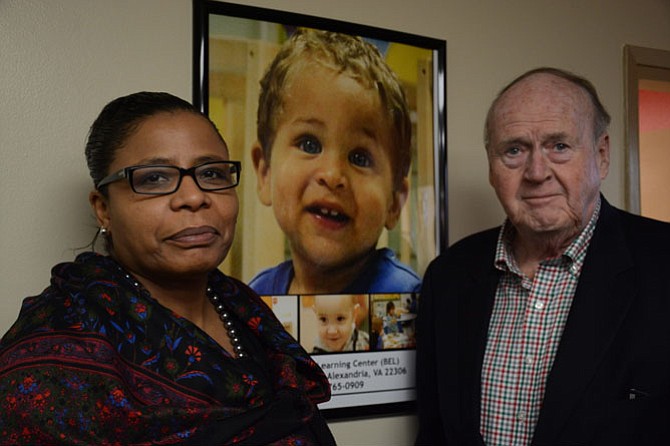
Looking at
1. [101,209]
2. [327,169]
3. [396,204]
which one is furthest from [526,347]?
[101,209]

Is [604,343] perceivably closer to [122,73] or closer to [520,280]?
[520,280]

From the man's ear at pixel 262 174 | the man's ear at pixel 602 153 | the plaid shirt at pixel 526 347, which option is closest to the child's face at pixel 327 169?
the man's ear at pixel 262 174

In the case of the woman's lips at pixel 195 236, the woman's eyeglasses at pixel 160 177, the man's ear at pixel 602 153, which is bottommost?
the woman's lips at pixel 195 236

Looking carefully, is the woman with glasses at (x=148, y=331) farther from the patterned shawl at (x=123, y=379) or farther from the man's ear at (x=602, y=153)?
the man's ear at (x=602, y=153)

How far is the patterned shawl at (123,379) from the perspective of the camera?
881 mm

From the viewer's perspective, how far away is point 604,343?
1367mm

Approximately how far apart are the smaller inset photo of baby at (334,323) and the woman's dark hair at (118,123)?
0.66 m

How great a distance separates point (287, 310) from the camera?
1.59 m

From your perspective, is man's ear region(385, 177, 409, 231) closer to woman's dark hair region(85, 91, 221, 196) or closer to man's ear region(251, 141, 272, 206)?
man's ear region(251, 141, 272, 206)

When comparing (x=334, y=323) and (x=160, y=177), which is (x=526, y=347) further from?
(x=160, y=177)

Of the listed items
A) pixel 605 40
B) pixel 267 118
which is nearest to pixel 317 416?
pixel 267 118

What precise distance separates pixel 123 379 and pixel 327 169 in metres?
0.82

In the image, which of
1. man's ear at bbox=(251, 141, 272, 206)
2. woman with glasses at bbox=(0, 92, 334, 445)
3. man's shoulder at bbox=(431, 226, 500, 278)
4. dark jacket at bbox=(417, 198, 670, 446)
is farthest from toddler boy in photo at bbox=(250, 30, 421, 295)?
woman with glasses at bbox=(0, 92, 334, 445)

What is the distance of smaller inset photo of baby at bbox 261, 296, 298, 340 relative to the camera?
157 cm
